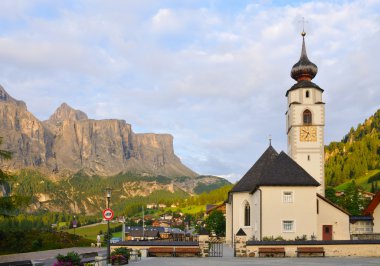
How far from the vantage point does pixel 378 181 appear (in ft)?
468

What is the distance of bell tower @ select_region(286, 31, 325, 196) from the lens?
55531 mm

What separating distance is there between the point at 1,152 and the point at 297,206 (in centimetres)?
2376

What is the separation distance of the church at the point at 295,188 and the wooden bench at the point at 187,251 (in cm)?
1005

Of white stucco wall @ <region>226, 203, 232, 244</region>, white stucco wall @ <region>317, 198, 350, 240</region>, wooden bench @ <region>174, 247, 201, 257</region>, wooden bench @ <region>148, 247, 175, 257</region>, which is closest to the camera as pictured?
wooden bench @ <region>174, 247, 201, 257</region>

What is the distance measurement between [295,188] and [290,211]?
1.97m

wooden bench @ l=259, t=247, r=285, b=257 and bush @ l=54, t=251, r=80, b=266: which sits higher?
bush @ l=54, t=251, r=80, b=266

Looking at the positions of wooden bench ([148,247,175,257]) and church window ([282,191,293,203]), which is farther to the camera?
church window ([282,191,293,203])

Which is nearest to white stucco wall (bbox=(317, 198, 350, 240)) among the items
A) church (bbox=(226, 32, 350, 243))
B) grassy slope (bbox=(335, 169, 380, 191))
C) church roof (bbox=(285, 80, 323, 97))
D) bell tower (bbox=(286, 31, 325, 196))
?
church (bbox=(226, 32, 350, 243))

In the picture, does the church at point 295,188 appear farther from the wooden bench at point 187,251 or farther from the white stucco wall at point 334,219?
the wooden bench at point 187,251

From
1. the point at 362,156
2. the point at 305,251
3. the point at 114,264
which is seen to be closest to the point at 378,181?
the point at 362,156

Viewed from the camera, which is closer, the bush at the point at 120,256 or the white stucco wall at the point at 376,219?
the bush at the point at 120,256

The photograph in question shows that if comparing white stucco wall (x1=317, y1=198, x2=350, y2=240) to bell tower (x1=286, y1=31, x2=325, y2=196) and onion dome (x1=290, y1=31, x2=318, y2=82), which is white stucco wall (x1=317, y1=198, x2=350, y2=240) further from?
onion dome (x1=290, y1=31, x2=318, y2=82)

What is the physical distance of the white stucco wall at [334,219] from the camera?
162 ft

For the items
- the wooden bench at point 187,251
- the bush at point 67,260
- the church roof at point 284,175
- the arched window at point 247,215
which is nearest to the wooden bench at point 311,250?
the wooden bench at point 187,251
